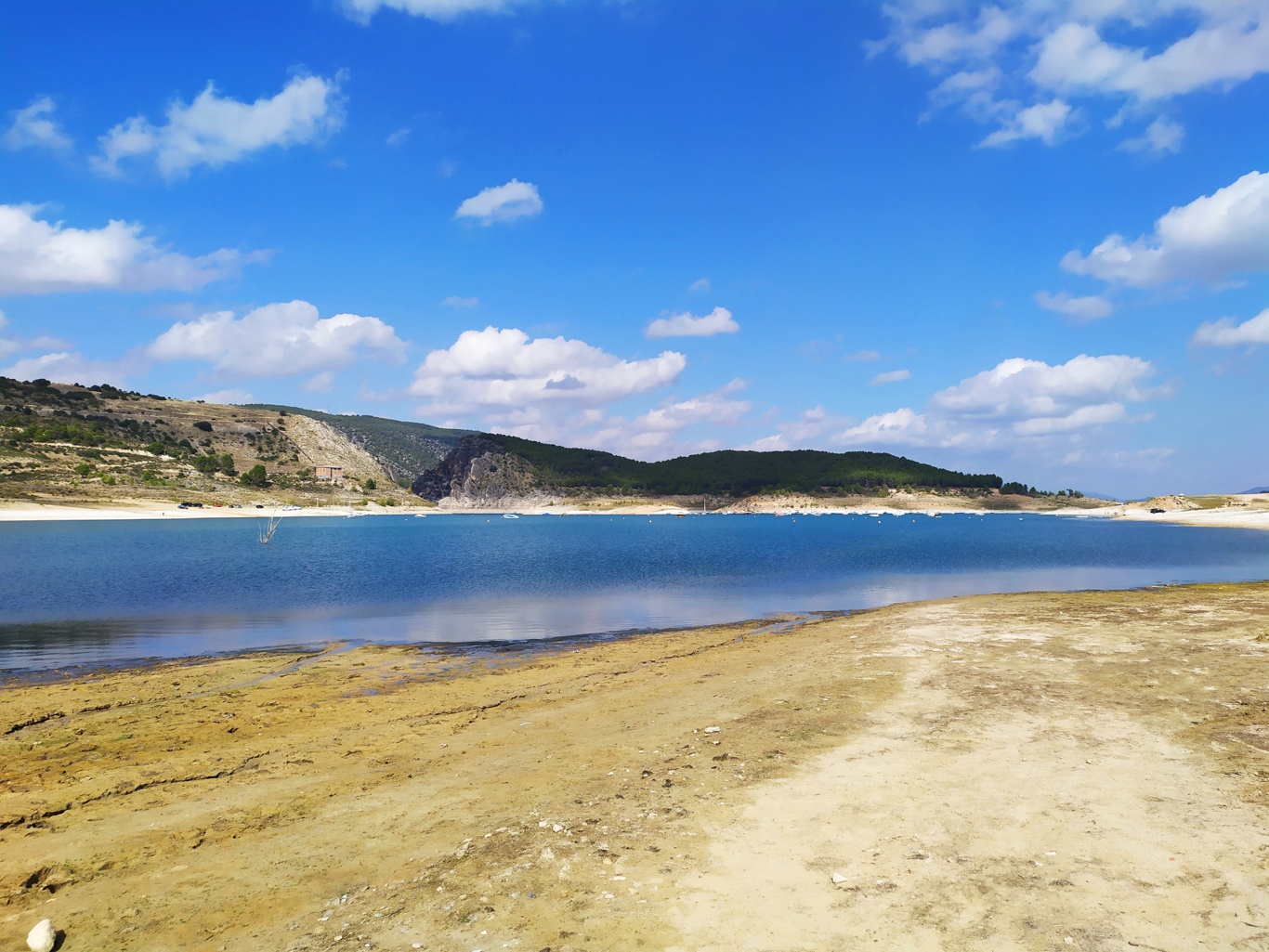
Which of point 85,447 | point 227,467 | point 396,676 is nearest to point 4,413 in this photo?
point 85,447

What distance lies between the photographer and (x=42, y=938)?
648 cm

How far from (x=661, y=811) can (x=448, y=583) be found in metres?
38.9

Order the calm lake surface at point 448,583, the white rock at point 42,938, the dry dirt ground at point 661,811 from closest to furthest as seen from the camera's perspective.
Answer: the white rock at point 42,938, the dry dirt ground at point 661,811, the calm lake surface at point 448,583

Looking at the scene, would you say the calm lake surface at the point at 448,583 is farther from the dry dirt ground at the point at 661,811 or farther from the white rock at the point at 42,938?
the white rock at the point at 42,938

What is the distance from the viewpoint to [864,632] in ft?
82.0

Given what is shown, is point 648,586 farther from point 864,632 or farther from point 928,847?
point 928,847

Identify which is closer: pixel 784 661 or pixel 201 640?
pixel 784 661

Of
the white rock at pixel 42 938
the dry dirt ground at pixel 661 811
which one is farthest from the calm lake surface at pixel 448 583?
the white rock at pixel 42 938

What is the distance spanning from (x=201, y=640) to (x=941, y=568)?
50.8 meters

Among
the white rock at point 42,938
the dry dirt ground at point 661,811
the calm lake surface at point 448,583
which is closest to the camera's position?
the white rock at point 42,938

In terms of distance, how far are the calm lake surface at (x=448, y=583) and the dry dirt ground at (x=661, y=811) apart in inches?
388

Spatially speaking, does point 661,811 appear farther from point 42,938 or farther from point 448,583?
point 448,583

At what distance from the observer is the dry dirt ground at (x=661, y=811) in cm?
672

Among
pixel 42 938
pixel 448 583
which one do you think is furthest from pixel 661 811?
pixel 448 583
